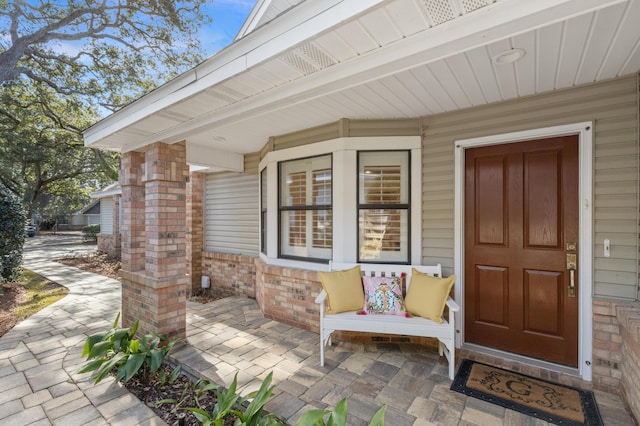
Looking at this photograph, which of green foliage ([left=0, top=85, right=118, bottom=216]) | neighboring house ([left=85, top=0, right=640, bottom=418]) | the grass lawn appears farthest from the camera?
green foliage ([left=0, top=85, right=118, bottom=216])

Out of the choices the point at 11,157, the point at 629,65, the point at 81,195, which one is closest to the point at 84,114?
the point at 11,157

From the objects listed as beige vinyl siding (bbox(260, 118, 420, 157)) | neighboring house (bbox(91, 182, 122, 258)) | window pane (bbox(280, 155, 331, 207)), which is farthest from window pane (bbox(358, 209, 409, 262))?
neighboring house (bbox(91, 182, 122, 258))

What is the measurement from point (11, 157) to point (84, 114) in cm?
326

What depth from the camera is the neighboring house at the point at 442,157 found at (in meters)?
1.69

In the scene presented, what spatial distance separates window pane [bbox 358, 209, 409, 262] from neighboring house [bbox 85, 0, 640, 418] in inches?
0.7

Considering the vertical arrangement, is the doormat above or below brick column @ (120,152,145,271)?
below

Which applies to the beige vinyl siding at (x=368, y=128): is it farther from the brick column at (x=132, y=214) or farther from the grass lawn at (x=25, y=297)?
the grass lawn at (x=25, y=297)

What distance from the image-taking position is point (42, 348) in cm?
325

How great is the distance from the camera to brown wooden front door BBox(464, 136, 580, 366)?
2.65 meters

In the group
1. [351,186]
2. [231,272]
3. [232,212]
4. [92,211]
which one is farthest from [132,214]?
[92,211]

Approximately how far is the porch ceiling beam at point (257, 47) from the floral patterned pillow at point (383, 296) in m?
2.37

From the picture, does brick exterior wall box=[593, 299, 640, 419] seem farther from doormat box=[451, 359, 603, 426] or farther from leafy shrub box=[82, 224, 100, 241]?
leafy shrub box=[82, 224, 100, 241]

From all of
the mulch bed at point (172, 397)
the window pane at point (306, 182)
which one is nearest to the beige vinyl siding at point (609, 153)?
the window pane at point (306, 182)

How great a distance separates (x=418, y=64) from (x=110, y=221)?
1285 centimetres
